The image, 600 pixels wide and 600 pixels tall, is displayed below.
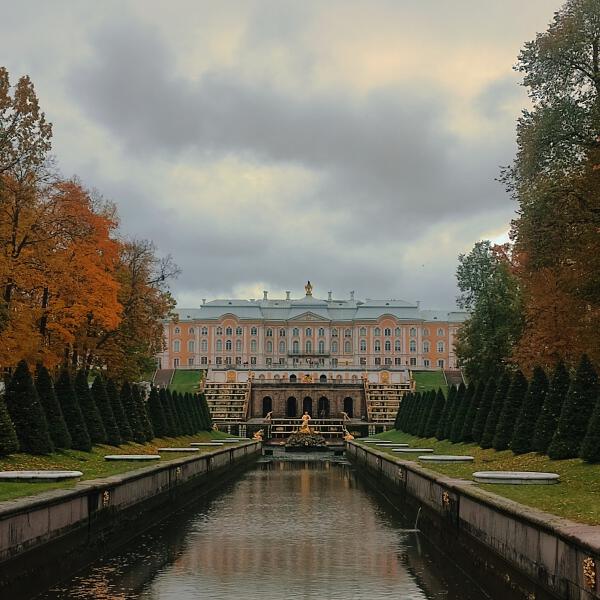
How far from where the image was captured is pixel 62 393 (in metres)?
28.5

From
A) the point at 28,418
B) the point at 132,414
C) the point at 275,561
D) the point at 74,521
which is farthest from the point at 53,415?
the point at 275,561

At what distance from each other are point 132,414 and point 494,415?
14819mm

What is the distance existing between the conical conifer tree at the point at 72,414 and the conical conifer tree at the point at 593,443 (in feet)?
49.4

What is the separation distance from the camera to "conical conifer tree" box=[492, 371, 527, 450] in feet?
94.2

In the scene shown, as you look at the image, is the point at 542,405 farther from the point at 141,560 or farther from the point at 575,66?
the point at 141,560

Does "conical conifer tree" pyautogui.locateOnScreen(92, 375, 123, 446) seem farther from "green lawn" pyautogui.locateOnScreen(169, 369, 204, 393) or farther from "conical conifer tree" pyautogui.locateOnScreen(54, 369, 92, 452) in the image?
"green lawn" pyautogui.locateOnScreen(169, 369, 204, 393)

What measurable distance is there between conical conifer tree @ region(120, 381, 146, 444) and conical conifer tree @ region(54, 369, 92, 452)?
706 centimetres

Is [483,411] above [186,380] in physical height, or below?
below

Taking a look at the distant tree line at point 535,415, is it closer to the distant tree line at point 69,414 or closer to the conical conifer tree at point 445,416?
the conical conifer tree at point 445,416

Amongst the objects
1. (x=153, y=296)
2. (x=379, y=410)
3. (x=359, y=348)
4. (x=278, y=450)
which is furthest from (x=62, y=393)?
(x=359, y=348)

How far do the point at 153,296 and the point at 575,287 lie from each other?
26.3m

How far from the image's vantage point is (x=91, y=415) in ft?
99.0

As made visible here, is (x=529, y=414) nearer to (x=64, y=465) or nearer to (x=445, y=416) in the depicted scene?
(x=64, y=465)

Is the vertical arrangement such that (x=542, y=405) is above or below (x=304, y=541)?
above
